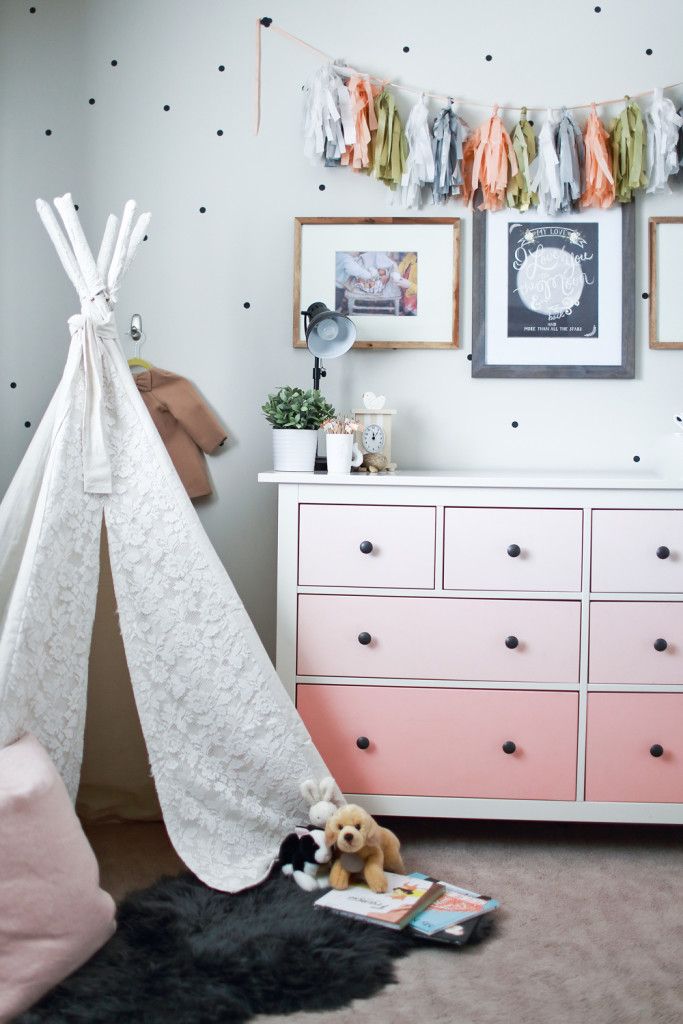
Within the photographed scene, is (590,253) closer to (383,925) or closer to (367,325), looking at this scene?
(367,325)

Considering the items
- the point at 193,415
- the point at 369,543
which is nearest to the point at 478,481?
the point at 369,543

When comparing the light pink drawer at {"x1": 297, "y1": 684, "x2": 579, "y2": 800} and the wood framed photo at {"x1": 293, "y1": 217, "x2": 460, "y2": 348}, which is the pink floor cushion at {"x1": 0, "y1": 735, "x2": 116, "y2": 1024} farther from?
the wood framed photo at {"x1": 293, "y1": 217, "x2": 460, "y2": 348}

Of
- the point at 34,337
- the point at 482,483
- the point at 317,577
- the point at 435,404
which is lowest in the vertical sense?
the point at 317,577

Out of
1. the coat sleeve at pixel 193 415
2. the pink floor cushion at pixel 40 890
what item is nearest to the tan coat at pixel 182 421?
the coat sleeve at pixel 193 415

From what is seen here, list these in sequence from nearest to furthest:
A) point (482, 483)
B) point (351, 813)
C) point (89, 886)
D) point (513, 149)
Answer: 1. point (89, 886)
2. point (351, 813)
3. point (482, 483)
4. point (513, 149)

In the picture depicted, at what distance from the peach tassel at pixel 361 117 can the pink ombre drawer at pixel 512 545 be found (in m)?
1.11

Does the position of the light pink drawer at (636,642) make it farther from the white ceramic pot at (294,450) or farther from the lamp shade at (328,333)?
the lamp shade at (328,333)

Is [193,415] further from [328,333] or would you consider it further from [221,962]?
[221,962]

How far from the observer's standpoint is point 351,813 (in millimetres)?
2131

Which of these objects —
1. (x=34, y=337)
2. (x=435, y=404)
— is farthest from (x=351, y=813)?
(x=34, y=337)

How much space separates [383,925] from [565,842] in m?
0.78

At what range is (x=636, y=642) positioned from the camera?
2.39 m

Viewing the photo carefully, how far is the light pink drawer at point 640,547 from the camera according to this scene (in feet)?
7.81

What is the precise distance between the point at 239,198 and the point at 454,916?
2099 millimetres
